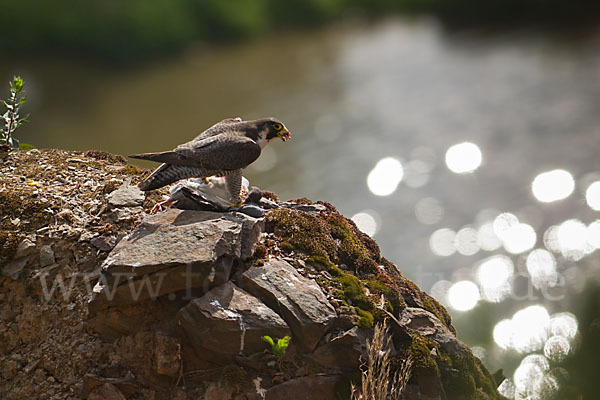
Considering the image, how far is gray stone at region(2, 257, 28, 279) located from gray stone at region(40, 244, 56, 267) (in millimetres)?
151

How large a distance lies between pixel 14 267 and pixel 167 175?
5.28 ft

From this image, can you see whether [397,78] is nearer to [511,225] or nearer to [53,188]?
[511,225]

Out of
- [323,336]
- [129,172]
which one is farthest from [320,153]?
[323,336]

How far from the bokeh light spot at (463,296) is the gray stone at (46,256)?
28.4 feet

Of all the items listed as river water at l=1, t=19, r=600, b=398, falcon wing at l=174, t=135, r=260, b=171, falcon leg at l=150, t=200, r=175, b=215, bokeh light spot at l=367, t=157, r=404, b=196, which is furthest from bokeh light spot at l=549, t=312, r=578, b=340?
falcon leg at l=150, t=200, r=175, b=215

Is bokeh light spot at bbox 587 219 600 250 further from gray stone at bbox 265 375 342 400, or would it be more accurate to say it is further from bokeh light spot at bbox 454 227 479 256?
gray stone at bbox 265 375 342 400

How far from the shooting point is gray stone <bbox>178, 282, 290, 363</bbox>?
4641 mm

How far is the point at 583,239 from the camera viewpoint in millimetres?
12898

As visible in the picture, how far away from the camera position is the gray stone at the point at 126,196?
5.65 m

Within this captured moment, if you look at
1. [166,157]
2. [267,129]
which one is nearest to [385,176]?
[267,129]

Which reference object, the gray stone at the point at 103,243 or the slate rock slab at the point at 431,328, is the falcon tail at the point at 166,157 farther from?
the slate rock slab at the point at 431,328

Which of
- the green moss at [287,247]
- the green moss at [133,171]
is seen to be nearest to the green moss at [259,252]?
the green moss at [287,247]

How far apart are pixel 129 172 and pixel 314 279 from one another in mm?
2521

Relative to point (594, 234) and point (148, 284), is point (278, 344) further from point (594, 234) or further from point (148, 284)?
point (594, 234)
